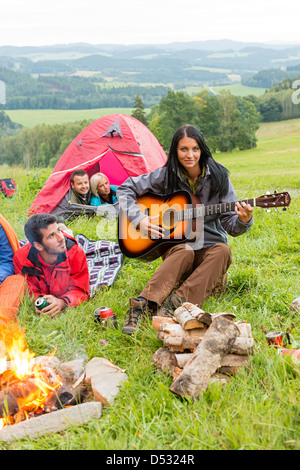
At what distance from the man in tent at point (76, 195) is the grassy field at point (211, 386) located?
225 centimetres

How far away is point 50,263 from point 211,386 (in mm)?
1830

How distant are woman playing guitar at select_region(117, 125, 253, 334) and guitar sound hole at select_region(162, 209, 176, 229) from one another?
61 millimetres

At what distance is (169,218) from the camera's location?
385 cm

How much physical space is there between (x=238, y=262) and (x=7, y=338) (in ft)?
8.56

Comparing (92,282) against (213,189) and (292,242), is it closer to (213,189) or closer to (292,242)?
(213,189)

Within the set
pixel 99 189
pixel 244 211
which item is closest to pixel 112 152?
pixel 99 189

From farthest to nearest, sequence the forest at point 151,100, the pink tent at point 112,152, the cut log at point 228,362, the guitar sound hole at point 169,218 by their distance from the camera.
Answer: the forest at point 151,100 → the pink tent at point 112,152 → the guitar sound hole at point 169,218 → the cut log at point 228,362

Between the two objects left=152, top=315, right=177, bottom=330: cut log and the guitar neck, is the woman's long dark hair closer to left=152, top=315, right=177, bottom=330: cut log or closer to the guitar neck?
the guitar neck

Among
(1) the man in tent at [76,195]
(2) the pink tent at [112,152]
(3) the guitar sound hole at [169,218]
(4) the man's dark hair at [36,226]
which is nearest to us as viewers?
(4) the man's dark hair at [36,226]

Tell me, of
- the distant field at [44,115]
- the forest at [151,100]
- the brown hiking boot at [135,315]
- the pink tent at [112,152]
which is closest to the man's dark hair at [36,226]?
the brown hiking boot at [135,315]

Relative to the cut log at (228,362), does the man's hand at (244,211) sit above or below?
above

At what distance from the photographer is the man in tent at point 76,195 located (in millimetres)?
6789

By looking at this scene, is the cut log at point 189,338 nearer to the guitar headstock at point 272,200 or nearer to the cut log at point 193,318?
the cut log at point 193,318

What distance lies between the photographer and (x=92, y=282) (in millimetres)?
4320
